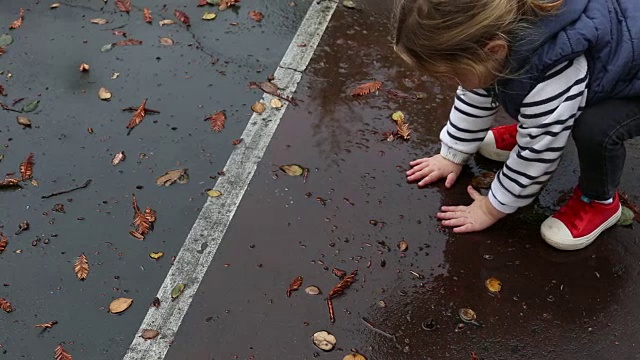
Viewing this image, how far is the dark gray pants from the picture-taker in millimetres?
2396

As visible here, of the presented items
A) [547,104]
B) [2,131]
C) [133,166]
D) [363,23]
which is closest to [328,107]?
[363,23]

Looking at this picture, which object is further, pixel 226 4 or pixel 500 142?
pixel 226 4

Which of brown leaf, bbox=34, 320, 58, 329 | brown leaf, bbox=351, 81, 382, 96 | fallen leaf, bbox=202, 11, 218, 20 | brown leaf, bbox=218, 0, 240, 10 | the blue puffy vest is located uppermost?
the blue puffy vest

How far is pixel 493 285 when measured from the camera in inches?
106

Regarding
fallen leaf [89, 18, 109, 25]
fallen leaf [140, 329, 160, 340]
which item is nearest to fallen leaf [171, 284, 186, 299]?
fallen leaf [140, 329, 160, 340]

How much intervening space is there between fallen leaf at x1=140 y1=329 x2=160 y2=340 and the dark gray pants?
1.73 meters

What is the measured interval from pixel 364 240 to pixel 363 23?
1609mm

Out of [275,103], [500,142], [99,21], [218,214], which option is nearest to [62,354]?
[218,214]

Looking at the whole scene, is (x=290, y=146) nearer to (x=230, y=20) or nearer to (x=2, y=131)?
(x=230, y=20)

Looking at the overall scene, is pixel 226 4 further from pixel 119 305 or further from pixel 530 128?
pixel 530 128

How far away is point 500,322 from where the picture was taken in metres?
2.57

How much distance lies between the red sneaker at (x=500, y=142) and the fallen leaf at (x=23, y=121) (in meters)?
2.21

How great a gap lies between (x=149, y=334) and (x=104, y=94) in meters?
1.49

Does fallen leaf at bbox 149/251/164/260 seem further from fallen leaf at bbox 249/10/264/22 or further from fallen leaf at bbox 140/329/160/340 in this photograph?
fallen leaf at bbox 249/10/264/22
